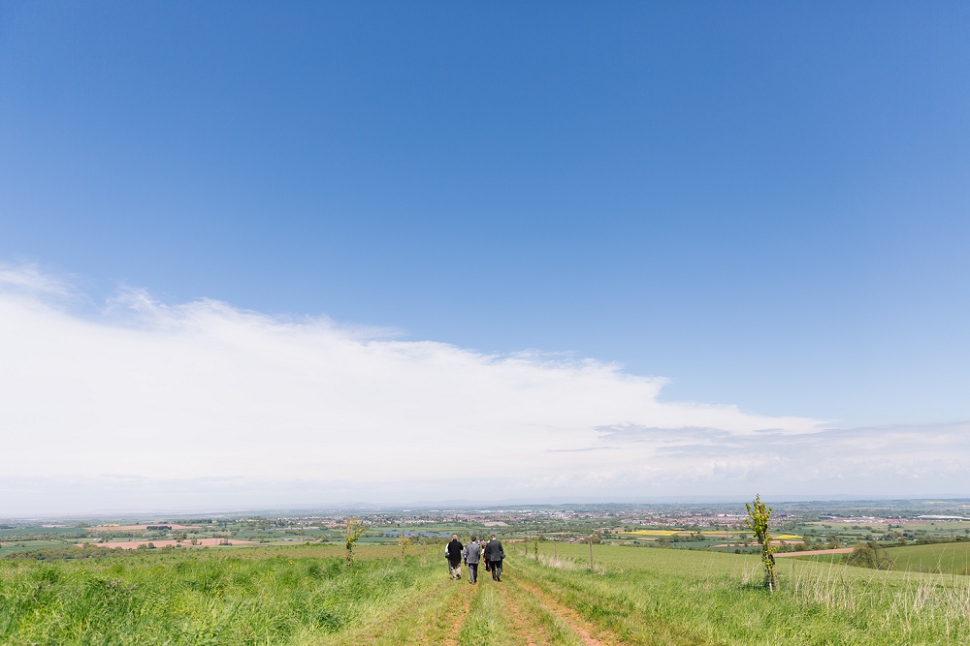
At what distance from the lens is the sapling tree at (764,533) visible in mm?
19984

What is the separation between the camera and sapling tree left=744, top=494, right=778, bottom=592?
787 inches

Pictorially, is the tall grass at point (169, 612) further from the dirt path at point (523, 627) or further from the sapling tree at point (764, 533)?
the sapling tree at point (764, 533)

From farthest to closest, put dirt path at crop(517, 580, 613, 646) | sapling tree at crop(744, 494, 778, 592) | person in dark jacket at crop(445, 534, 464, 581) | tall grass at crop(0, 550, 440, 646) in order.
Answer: person in dark jacket at crop(445, 534, 464, 581) < sapling tree at crop(744, 494, 778, 592) < dirt path at crop(517, 580, 613, 646) < tall grass at crop(0, 550, 440, 646)

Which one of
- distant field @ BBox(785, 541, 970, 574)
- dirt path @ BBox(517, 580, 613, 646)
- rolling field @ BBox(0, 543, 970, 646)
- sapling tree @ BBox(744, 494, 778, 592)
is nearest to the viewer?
rolling field @ BBox(0, 543, 970, 646)

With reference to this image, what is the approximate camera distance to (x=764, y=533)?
21062mm

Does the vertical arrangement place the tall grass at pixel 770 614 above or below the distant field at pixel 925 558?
above

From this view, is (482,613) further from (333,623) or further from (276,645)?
(276,645)

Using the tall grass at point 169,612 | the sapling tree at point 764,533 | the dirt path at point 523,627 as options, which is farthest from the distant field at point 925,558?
the tall grass at point 169,612

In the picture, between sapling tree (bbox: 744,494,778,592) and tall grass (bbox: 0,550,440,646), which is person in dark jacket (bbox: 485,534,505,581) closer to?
tall grass (bbox: 0,550,440,646)

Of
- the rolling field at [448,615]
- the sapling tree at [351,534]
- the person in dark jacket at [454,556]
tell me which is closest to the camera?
the rolling field at [448,615]

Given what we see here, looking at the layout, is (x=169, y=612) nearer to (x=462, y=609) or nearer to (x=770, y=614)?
(x=462, y=609)

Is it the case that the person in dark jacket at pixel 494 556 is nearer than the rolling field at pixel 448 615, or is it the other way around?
the rolling field at pixel 448 615

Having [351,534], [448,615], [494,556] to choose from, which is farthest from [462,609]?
[351,534]

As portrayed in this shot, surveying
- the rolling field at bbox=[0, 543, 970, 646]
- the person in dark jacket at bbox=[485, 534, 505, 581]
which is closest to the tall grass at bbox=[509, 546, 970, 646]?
the rolling field at bbox=[0, 543, 970, 646]
